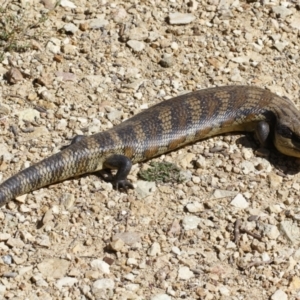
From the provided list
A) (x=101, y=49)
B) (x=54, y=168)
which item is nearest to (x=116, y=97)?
(x=101, y=49)

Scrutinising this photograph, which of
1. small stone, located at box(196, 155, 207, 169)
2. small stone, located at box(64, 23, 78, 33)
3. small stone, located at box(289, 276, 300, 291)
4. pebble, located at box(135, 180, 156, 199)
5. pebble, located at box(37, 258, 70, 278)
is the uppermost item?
small stone, located at box(64, 23, 78, 33)

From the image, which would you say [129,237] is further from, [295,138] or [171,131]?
[295,138]

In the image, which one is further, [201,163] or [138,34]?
[138,34]

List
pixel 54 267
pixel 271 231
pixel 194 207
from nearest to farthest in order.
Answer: pixel 54 267 → pixel 271 231 → pixel 194 207

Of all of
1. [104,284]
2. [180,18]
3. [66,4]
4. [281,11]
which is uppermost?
[281,11]

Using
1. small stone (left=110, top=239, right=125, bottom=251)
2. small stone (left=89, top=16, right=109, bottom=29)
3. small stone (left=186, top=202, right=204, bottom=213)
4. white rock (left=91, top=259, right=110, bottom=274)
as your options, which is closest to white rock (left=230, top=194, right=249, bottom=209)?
small stone (left=186, top=202, right=204, bottom=213)

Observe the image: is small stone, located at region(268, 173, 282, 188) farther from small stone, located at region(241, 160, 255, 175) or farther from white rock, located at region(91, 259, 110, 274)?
white rock, located at region(91, 259, 110, 274)

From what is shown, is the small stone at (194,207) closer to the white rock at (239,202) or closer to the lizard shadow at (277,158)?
the white rock at (239,202)

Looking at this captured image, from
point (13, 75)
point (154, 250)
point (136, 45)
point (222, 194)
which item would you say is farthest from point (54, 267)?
point (136, 45)
